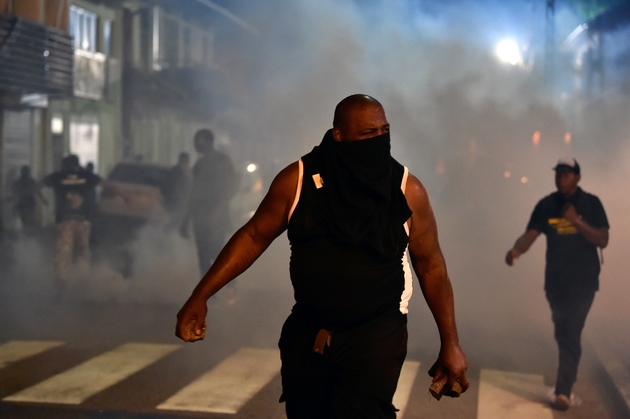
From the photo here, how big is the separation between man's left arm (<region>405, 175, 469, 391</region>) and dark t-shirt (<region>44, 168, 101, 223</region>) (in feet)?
22.2

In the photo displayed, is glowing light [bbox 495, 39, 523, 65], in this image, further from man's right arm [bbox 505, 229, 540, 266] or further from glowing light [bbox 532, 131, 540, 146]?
man's right arm [bbox 505, 229, 540, 266]

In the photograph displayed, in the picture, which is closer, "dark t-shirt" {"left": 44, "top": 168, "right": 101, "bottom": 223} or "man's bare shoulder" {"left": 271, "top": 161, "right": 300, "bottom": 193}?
"man's bare shoulder" {"left": 271, "top": 161, "right": 300, "bottom": 193}

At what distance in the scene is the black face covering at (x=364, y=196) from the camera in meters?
2.50

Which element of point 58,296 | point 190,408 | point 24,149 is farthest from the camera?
point 24,149

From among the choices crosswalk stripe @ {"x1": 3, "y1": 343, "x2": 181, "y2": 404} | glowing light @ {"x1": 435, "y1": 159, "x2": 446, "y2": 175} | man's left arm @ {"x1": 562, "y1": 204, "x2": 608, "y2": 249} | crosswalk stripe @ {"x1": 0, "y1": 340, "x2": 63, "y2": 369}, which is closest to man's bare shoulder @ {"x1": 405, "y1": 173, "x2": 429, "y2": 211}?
man's left arm @ {"x1": 562, "y1": 204, "x2": 608, "y2": 249}

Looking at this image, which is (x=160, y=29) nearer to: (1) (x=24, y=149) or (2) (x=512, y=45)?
(1) (x=24, y=149)

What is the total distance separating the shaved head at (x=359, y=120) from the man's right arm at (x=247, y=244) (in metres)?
0.20

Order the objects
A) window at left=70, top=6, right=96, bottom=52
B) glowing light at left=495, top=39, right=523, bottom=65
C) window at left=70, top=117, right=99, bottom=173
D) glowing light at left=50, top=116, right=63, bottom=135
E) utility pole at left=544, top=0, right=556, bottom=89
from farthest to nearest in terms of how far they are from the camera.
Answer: window at left=70, top=117, right=99, bottom=173
window at left=70, top=6, right=96, bottom=52
glowing light at left=50, top=116, right=63, bottom=135
utility pole at left=544, top=0, right=556, bottom=89
glowing light at left=495, top=39, right=523, bottom=65

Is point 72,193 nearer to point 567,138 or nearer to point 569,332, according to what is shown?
point 569,332

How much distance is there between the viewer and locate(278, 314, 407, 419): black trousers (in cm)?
254

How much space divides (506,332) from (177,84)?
1312cm

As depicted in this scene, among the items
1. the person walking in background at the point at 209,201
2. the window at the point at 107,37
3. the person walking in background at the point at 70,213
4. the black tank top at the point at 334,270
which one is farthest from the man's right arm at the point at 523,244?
the window at the point at 107,37

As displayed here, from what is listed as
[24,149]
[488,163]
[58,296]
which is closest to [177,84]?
[24,149]

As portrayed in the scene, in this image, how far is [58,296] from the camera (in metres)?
8.49
